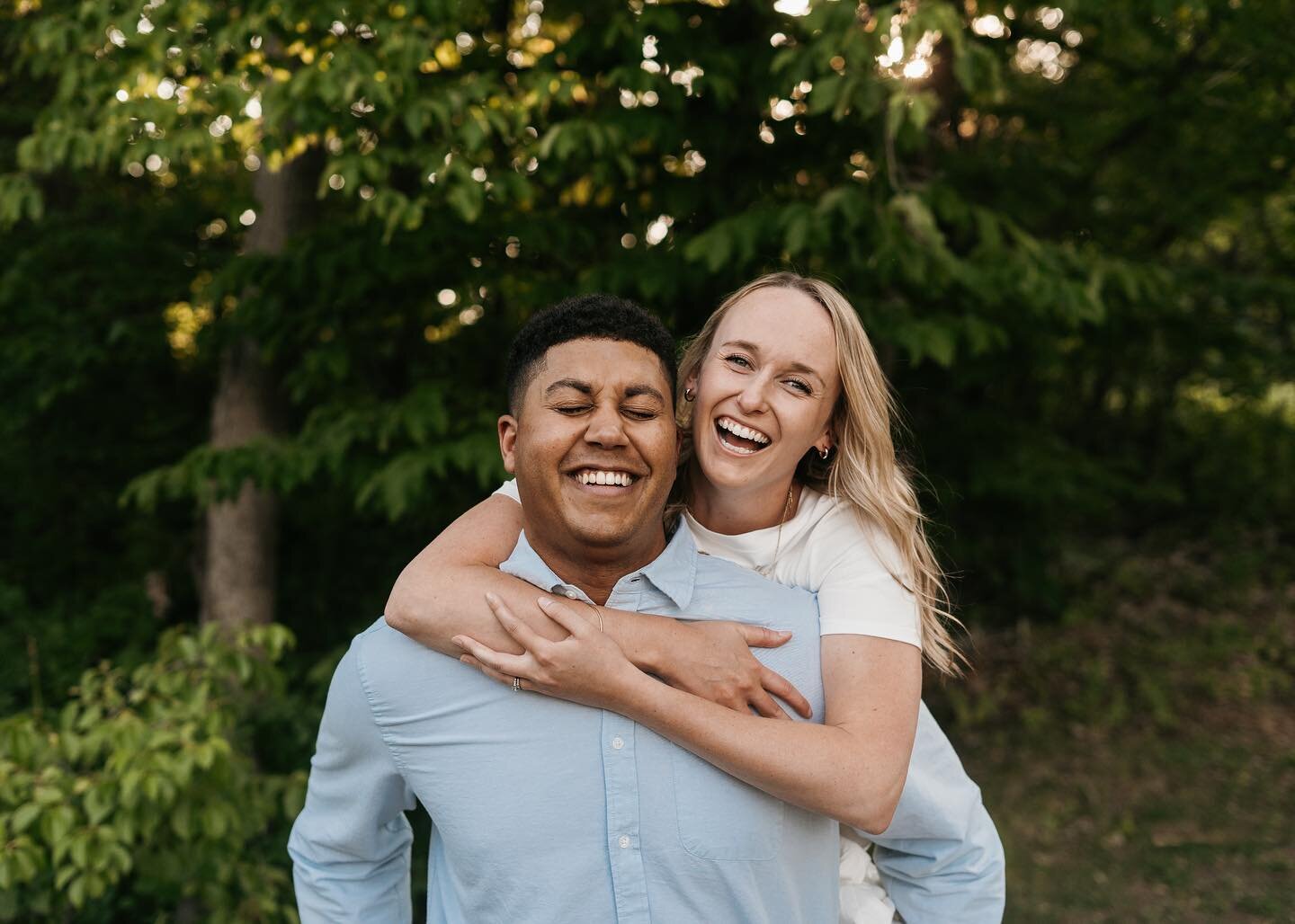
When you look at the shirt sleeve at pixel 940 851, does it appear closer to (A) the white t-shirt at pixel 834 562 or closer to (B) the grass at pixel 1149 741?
(A) the white t-shirt at pixel 834 562

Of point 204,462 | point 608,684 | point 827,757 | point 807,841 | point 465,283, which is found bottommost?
point 807,841

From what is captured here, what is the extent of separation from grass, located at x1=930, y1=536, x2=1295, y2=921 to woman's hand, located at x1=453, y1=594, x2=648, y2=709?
4.06 m

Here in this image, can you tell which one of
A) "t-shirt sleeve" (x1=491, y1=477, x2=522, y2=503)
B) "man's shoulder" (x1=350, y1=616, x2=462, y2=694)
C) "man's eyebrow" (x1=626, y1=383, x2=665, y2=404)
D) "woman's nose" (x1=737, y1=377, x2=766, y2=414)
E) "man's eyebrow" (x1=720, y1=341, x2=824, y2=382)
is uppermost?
"man's eyebrow" (x1=720, y1=341, x2=824, y2=382)

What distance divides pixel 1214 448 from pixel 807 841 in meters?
10.1

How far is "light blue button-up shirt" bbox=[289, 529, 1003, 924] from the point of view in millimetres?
1733

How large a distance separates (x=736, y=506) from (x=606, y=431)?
0.66 m

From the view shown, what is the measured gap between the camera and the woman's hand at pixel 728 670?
178 centimetres

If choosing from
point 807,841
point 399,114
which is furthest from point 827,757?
point 399,114

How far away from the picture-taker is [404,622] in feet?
6.06

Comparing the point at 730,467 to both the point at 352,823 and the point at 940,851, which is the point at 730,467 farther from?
the point at 352,823

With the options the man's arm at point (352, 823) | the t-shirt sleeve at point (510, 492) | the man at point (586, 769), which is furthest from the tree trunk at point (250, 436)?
the man at point (586, 769)

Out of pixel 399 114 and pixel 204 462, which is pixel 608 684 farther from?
pixel 204 462

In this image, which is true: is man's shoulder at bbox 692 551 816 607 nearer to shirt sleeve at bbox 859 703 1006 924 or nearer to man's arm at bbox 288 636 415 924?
shirt sleeve at bbox 859 703 1006 924

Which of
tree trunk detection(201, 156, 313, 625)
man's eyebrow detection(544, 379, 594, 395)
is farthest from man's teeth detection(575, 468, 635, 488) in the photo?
tree trunk detection(201, 156, 313, 625)
